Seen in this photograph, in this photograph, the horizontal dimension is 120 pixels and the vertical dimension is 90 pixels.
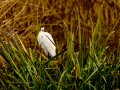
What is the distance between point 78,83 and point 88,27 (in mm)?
1748

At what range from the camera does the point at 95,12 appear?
9.34 ft

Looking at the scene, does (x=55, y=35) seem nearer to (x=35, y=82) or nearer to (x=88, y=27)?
(x=88, y=27)

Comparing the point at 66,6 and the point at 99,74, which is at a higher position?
the point at 66,6

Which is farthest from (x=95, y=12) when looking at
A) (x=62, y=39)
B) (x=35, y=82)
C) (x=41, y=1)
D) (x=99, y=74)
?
(x=35, y=82)

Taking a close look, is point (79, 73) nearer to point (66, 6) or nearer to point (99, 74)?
point (99, 74)

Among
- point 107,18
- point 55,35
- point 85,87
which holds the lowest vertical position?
point 85,87

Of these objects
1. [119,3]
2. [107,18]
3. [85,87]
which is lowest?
[85,87]

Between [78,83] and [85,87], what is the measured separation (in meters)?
0.06

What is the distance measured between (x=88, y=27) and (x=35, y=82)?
1.81 m

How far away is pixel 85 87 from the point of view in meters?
1.24

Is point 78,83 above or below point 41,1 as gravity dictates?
below

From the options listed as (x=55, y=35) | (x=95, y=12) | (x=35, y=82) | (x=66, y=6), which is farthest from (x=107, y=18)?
(x=35, y=82)

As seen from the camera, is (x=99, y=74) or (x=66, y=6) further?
(x=66, y=6)

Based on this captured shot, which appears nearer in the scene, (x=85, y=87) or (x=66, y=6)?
(x=85, y=87)
